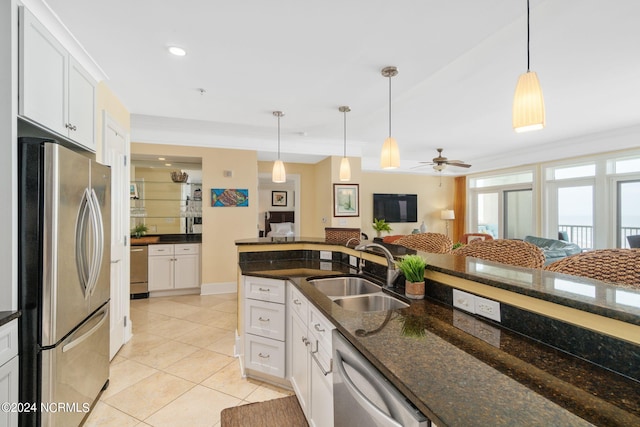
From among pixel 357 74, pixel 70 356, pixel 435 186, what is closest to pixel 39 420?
pixel 70 356

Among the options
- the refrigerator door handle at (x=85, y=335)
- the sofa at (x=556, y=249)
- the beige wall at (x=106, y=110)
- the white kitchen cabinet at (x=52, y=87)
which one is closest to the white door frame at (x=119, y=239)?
the beige wall at (x=106, y=110)

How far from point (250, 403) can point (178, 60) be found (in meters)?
2.67

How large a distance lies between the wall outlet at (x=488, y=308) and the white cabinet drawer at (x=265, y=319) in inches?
51.0

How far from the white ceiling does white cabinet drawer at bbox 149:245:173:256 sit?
159 cm

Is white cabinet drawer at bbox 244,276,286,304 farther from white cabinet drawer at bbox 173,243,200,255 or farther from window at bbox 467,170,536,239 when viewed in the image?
window at bbox 467,170,536,239

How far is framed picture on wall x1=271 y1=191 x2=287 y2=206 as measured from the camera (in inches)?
292

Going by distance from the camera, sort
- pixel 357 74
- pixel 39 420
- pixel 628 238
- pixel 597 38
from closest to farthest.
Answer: pixel 39 420
pixel 597 38
pixel 357 74
pixel 628 238

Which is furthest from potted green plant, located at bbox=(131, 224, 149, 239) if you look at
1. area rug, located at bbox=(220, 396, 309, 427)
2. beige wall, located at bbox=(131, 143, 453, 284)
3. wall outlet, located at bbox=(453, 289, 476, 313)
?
wall outlet, located at bbox=(453, 289, 476, 313)


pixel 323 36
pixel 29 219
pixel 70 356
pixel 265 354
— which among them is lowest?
pixel 265 354

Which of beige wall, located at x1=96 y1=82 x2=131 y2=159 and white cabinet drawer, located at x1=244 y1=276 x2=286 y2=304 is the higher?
beige wall, located at x1=96 y1=82 x2=131 y2=159

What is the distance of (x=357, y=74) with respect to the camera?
102 inches

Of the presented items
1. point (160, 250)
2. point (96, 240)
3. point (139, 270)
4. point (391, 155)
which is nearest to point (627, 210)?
point (391, 155)

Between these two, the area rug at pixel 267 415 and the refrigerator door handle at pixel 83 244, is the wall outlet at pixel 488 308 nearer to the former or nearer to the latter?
the area rug at pixel 267 415

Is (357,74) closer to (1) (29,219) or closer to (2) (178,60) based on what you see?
(2) (178,60)
